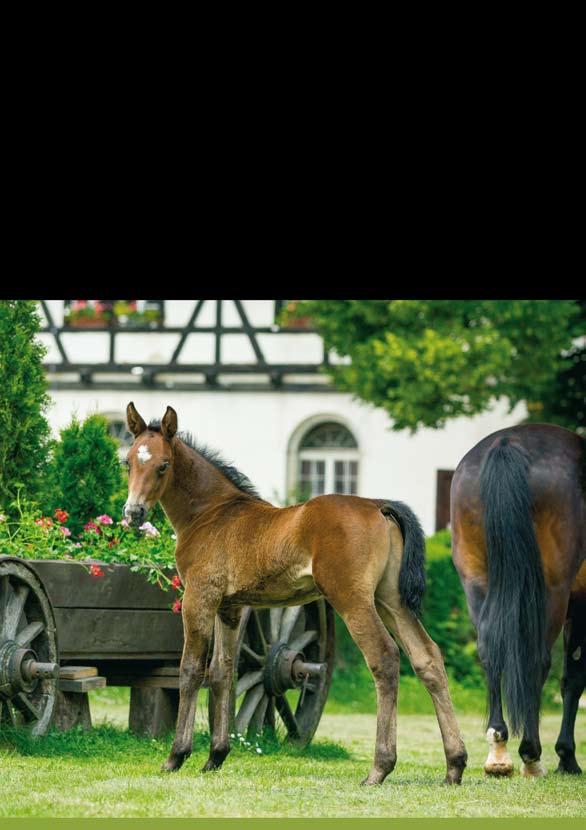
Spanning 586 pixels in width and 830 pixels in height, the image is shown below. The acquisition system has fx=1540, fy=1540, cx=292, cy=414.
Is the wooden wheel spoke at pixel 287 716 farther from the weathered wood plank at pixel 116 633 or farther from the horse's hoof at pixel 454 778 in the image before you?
the horse's hoof at pixel 454 778

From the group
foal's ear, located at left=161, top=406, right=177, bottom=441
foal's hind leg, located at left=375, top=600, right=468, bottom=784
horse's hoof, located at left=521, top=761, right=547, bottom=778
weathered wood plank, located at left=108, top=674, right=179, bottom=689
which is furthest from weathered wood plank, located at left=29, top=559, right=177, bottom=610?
horse's hoof, located at left=521, top=761, right=547, bottom=778

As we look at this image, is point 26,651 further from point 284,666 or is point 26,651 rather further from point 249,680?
point 284,666

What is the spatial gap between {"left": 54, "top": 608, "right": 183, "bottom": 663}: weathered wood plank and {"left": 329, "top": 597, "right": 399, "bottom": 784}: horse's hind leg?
170 centimetres

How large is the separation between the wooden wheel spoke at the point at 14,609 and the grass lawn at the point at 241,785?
1.73ft

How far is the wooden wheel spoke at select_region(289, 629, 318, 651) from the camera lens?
28.6 feet

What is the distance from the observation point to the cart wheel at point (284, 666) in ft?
27.7

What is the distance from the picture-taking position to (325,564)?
6867 millimetres

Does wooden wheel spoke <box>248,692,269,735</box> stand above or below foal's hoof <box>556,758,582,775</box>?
above

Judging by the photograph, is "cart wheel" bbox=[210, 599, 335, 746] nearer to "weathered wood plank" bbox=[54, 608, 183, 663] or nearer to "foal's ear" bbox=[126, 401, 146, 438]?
"weathered wood plank" bbox=[54, 608, 183, 663]

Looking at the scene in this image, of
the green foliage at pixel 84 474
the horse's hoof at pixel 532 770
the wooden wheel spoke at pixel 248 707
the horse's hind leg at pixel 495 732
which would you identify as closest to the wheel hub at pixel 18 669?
the wooden wheel spoke at pixel 248 707
